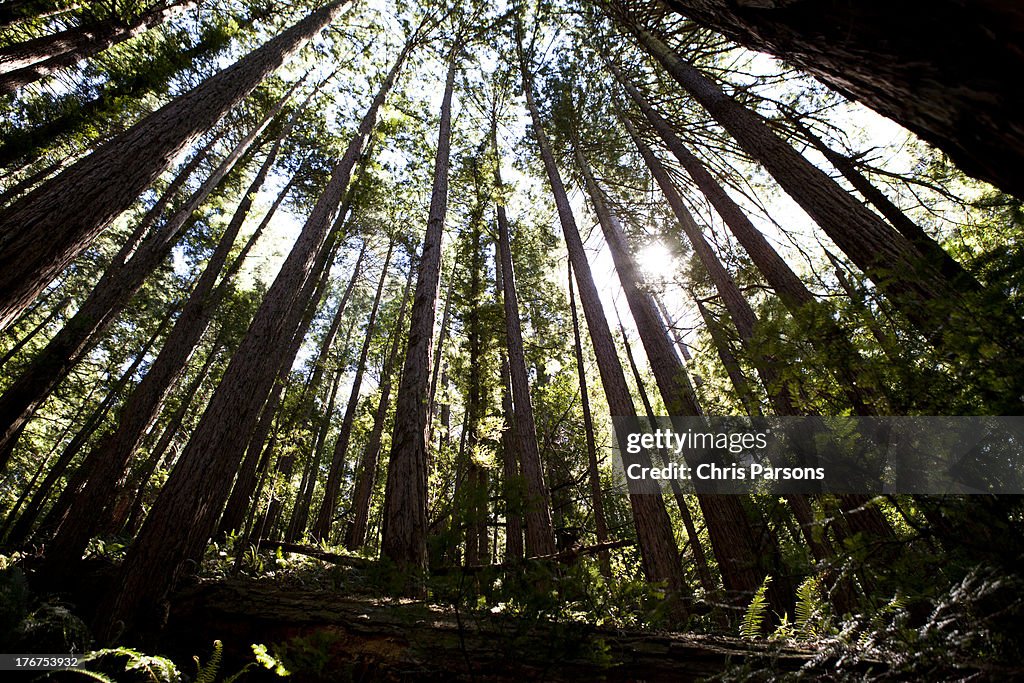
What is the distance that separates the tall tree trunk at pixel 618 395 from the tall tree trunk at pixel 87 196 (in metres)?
5.65

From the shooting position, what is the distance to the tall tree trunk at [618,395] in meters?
5.08

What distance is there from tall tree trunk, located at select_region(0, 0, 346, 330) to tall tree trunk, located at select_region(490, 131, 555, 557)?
456 cm

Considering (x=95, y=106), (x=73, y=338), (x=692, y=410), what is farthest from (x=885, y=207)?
(x=95, y=106)

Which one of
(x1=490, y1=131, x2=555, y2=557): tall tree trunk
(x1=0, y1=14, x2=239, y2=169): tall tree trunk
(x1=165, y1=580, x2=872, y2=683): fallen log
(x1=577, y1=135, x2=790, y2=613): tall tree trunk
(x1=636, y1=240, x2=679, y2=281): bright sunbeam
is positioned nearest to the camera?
(x1=165, y1=580, x2=872, y2=683): fallen log

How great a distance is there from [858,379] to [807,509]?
4.62 m

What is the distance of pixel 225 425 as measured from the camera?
4141 mm

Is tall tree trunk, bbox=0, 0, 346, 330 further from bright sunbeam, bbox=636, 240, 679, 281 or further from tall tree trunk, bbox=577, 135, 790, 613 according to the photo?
bright sunbeam, bbox=636, 240, 679, 281

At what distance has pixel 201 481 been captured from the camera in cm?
387

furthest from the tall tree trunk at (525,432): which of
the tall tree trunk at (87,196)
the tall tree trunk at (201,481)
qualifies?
the tall tree trunk at (87,196)

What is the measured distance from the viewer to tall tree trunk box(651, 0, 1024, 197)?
3.02 feet

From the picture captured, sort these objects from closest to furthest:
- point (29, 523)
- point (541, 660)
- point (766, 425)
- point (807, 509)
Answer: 1. point (541, 660)
2. point (766, 425)
3. point (807, 509)
4. point (29, 523)

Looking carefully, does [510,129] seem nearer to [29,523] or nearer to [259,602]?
[259,602]

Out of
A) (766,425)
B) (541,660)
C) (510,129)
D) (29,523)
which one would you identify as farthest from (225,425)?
(510,129)

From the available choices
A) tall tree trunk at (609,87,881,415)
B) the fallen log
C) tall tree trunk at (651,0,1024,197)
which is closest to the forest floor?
the fallen log
